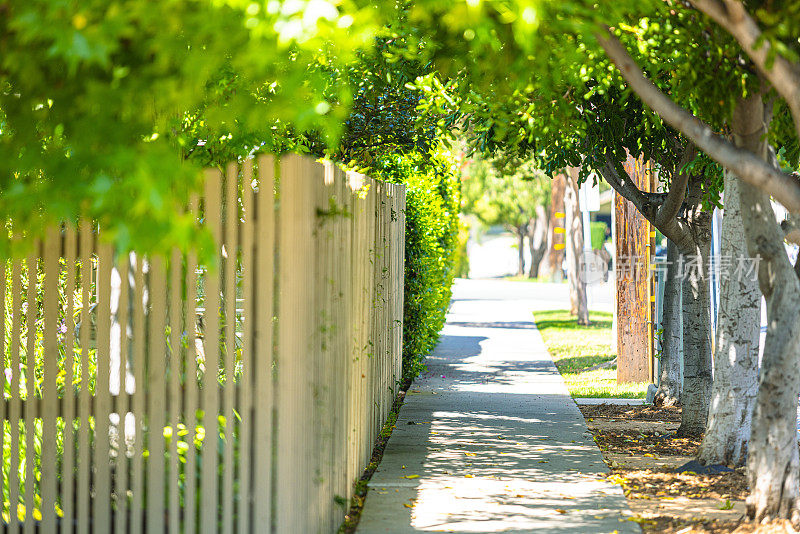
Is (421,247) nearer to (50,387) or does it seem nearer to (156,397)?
(50,387)

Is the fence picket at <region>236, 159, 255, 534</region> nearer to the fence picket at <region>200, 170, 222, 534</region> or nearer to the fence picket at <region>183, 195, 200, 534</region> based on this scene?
the fence picket at <region>200, 170, 222, 534</region>

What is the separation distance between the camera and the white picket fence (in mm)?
4570

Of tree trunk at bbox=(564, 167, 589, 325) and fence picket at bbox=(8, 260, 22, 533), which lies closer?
fence picket at bbox=(8, 260, 22, 533)

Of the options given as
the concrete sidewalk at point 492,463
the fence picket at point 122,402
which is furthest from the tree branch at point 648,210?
the fence picket at point 122,402

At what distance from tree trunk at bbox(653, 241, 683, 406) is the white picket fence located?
5614mm

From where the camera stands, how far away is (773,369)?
5.72 meters

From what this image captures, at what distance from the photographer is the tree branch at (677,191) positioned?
336 inches

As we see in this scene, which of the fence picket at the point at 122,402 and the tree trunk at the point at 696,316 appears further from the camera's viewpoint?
the tree trunk at the point at 696,316

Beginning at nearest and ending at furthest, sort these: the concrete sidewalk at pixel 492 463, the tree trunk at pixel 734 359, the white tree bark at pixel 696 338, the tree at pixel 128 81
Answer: the tree at pixel 128 81 → the concrete sidewalk at pixel 492 463 → the tree trunk at pixel 734 359 → the white tree bark at pixel 696 338

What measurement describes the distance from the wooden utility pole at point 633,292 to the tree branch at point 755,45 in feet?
25.5

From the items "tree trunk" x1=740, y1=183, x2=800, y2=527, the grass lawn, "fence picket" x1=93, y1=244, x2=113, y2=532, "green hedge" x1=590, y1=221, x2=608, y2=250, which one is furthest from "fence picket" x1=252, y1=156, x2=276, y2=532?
"green hedge" x1=590, y1=221, x2=608, y2=250

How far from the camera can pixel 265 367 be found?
456 centimetres

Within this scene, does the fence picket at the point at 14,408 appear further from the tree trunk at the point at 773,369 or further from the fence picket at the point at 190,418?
the tree trunk at the point at 773,369

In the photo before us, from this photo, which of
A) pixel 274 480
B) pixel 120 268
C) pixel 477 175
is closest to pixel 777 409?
pixel 274 480
